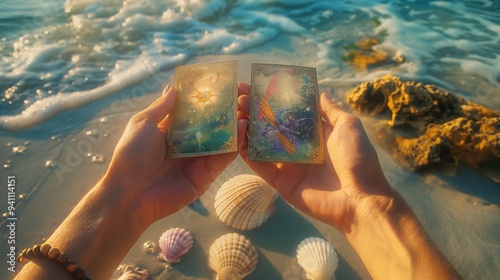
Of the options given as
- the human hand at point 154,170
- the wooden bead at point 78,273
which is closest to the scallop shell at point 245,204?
the human hand at point 154,170

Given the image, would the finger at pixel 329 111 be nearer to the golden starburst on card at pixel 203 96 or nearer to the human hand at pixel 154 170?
the human hand at pixel 154 170

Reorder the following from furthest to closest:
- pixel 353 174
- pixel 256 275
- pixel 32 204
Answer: pixel 32 204, pixel 256 275, pixel 353 174

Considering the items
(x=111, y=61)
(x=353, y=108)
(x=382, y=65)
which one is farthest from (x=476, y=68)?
(x=111, y=61)

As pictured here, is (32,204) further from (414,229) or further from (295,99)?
(414,229)

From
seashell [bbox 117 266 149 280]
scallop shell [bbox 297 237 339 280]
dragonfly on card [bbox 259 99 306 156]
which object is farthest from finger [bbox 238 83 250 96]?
seashell [bbox 117 266 149 280]

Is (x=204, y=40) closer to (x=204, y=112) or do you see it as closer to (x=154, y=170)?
(x=204, y=112)

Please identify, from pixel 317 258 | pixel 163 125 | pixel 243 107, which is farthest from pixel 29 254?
pixel 317 258

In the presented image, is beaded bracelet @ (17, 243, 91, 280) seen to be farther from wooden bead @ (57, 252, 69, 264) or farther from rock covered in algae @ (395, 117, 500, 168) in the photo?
rock covered in algae @ (395, 117, 500, 168)
